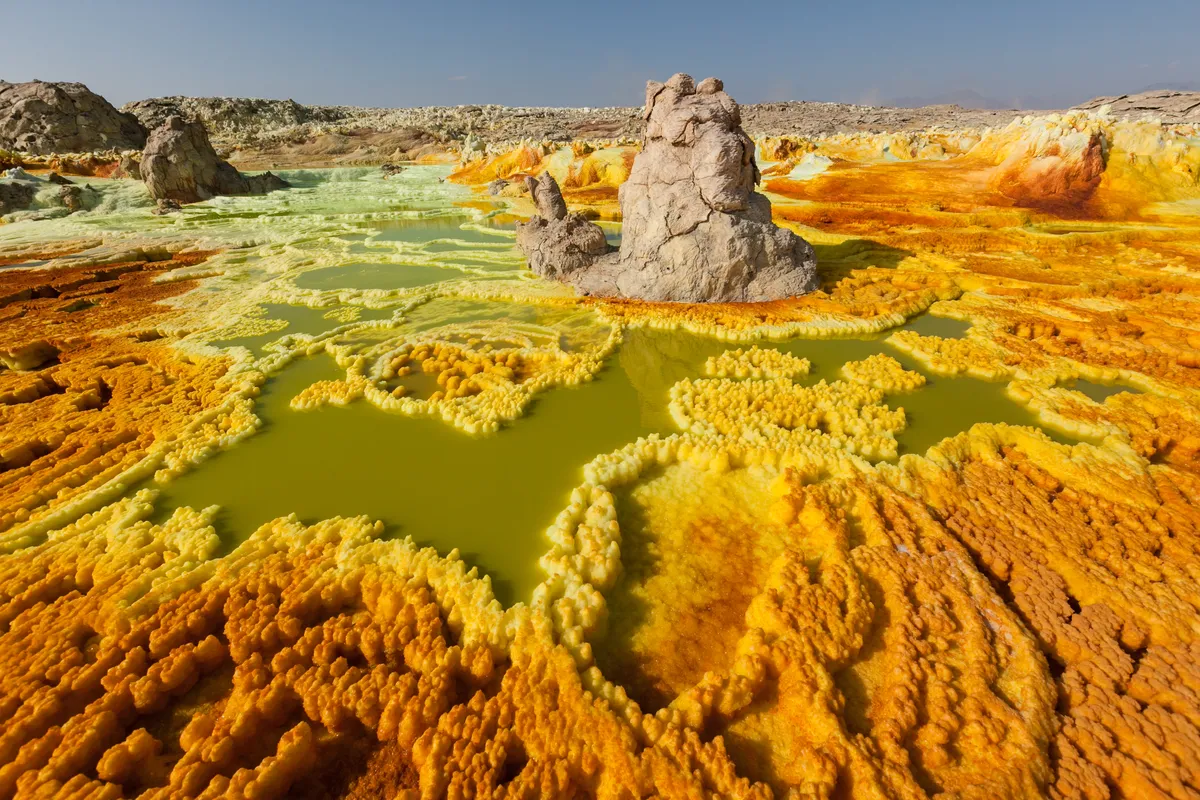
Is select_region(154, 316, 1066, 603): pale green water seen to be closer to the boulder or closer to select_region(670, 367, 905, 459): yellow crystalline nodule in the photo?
→ select_region(670, 367, 905, 459): yellow crystalline nodule

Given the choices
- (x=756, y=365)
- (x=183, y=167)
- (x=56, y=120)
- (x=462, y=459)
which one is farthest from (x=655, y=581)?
(x=56, y=120)

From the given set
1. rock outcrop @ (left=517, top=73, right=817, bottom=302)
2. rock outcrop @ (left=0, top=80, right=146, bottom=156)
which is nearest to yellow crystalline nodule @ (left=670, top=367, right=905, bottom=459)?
rock outcrop @ (left=517, top=73, right=817, bottom=302)

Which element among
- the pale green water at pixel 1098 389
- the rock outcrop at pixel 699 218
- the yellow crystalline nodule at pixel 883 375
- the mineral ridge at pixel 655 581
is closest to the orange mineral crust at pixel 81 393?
the mineral ridge at pixel 655 581

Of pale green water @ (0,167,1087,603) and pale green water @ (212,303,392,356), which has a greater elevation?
pale green water @ (212,303,392,356)

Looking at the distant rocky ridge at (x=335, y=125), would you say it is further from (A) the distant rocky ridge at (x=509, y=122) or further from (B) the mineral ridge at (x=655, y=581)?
(B) the mineral ridge at (x=655, y=581)

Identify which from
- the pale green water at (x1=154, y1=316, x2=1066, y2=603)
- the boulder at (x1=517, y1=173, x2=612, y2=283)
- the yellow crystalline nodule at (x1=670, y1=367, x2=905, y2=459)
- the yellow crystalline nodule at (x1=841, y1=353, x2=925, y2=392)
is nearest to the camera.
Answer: the pale green water at (x1=154, y1=316, x2=1066, y2=603)

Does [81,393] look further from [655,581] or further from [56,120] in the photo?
[56,120]

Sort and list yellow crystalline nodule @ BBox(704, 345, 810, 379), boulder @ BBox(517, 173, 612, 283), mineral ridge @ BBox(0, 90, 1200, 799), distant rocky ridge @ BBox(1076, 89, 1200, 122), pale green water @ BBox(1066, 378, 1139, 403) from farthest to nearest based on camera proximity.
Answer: distant rocky ridge @ BBox(1076, 89, 1200, 122) < boulder @ BBox(517, 173, 612, 283) < yellow crystalline nodule @ BBox(704, 345, 810, 379) < pale green water @ BBox(1066, 378, 1139, 403) < mineral ridge @ BBox(0, 90, 1200, 799)
